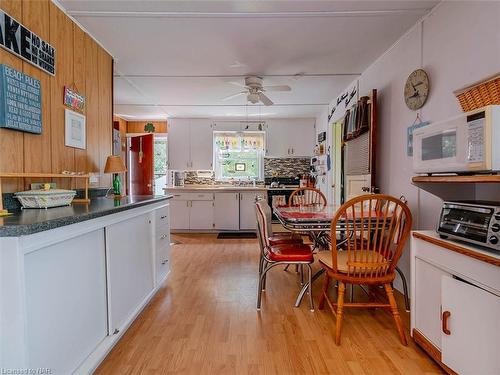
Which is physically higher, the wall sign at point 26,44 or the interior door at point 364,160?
the wall sign at point 26,44

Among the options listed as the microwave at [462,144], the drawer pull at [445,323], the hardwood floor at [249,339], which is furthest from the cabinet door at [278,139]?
the drawer pull at [445,323]

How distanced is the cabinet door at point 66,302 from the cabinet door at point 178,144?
4341 millimetres

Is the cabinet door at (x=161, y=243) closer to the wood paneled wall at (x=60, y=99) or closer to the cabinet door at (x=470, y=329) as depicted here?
the wood paneled wall at (x=60, y=99)

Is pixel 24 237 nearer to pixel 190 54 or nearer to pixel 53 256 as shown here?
pixel 53 256

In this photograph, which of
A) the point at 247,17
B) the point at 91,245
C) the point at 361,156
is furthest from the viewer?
the point at 361,156

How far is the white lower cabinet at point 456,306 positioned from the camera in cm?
121

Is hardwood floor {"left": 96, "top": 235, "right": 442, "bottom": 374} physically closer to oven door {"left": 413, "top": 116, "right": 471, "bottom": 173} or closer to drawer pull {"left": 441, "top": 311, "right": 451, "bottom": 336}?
drawer pull {"left": 441, "top": 311, "right": 451, "bottom": 336}

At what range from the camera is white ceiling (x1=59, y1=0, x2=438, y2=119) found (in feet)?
7.19

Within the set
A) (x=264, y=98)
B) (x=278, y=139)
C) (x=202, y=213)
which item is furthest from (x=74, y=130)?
(x=278, y=139)

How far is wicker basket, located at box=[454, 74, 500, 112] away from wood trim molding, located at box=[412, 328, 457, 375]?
1280 millimetres

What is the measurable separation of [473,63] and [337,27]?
1086mm

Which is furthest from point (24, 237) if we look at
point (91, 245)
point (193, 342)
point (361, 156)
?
point (361, 156)

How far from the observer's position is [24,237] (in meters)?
1.04

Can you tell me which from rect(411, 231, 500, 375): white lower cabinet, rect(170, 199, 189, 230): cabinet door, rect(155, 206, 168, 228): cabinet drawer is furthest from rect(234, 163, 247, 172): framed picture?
rect(411, 231, 500, 375): white lower cabinet
